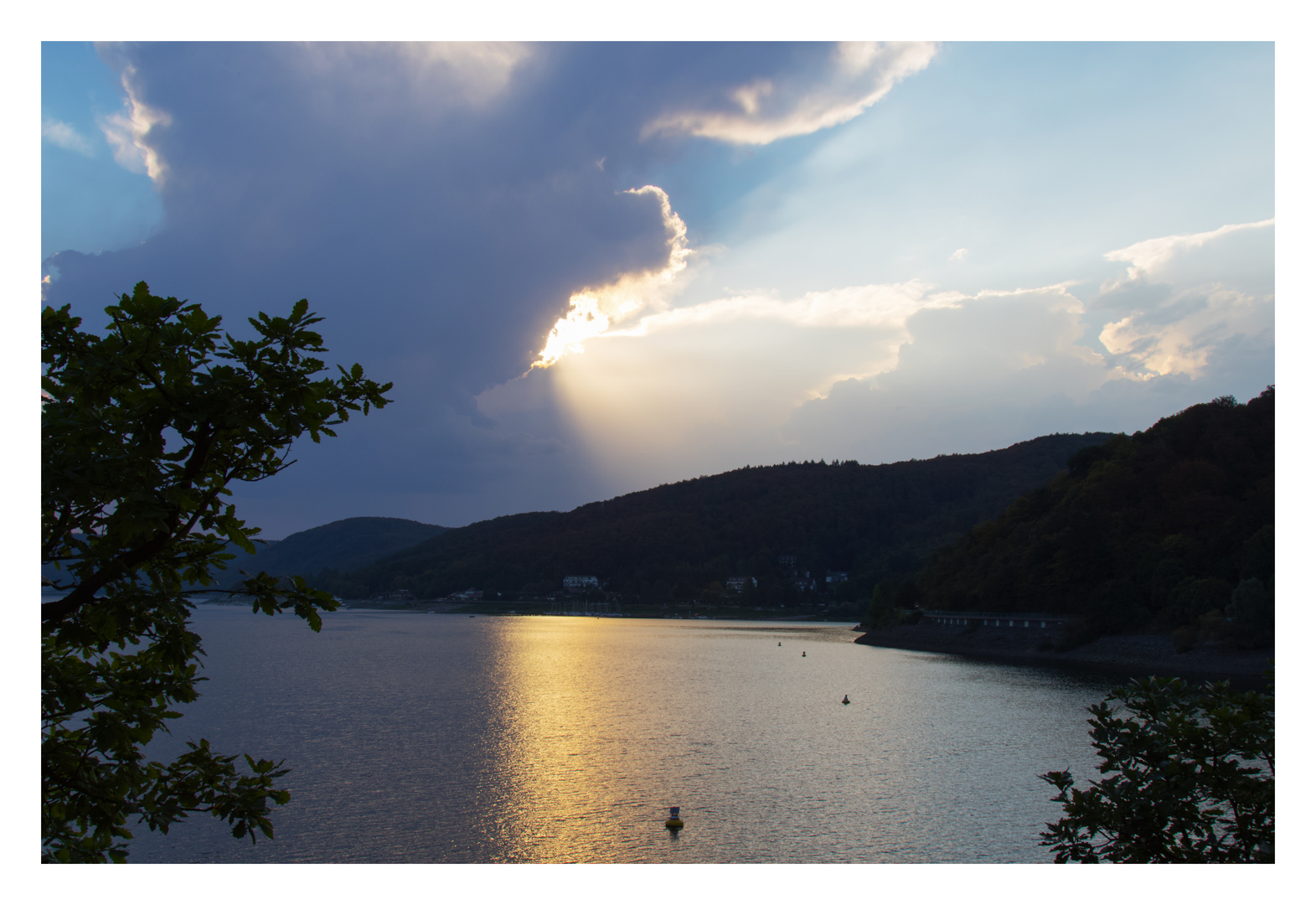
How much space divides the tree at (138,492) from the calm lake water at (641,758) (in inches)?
728

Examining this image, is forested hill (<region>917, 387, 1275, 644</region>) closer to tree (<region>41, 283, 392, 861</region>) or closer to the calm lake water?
the calm lake water

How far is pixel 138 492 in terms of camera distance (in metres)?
Result: 4.43

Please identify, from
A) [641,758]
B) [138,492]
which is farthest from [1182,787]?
[641,758]

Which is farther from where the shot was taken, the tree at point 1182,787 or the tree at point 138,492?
the tree at point 1182,787

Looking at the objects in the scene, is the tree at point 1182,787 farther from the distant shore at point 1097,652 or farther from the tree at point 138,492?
the distant shore at point 1097,652

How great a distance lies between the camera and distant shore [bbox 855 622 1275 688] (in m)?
59.6

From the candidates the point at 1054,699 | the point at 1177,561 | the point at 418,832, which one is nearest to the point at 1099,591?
the point at 1177,561

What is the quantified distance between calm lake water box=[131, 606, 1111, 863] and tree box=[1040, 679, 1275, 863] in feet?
49.2

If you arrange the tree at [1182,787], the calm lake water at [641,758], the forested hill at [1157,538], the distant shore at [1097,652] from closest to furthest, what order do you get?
the tree at [1182,787]
the calm lake water at [641,758]
the distant shore at [1097,652]
the forested hill at [1157,538]

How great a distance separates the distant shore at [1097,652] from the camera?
59625mm

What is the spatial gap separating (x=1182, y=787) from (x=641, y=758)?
29301 mm

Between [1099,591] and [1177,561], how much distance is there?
7878mm

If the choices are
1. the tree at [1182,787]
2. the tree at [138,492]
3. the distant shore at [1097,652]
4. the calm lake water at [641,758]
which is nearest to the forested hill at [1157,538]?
the distant shore at [1097,652]

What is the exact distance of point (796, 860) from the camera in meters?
22.0
